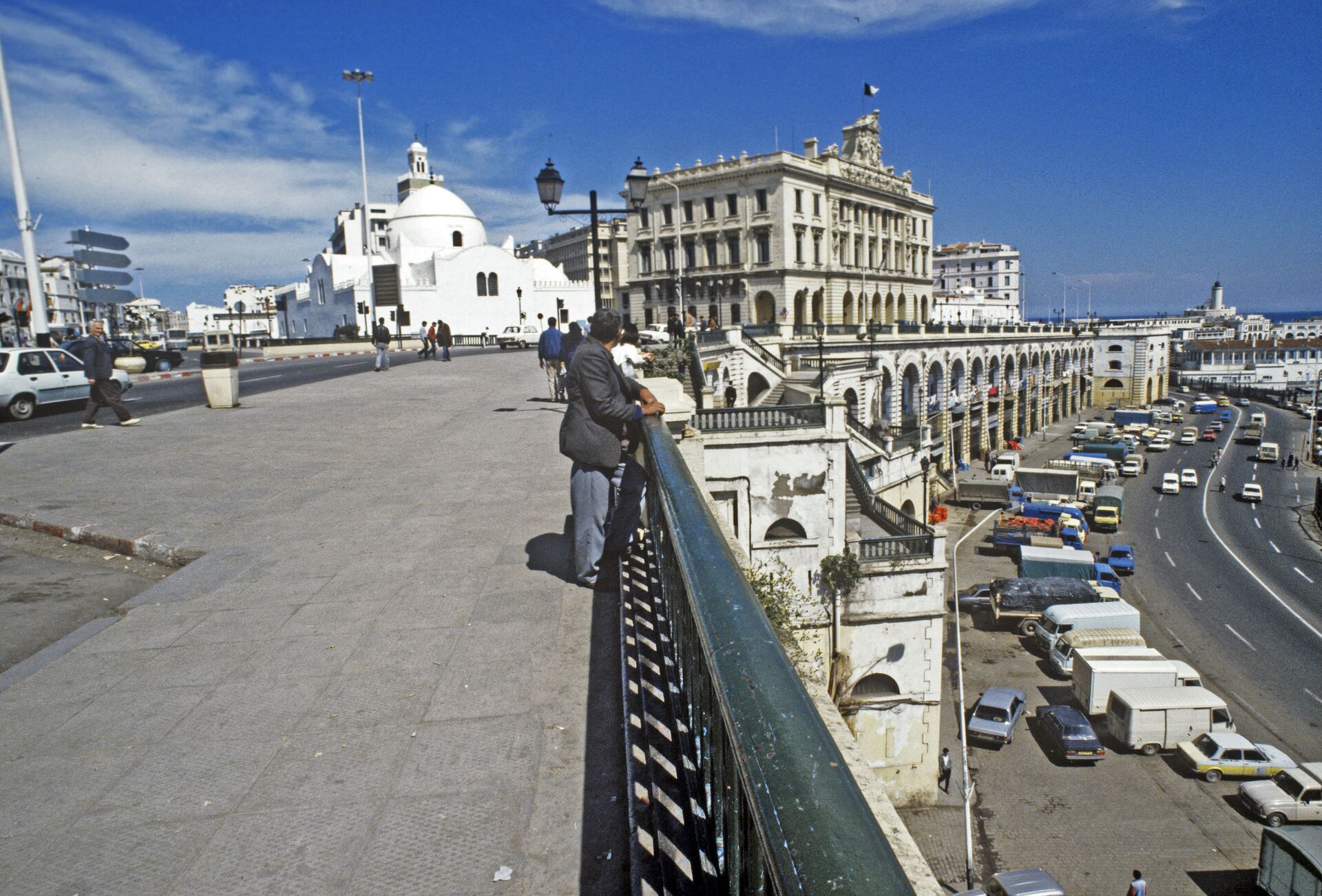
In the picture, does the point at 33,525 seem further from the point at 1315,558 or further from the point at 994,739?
the point at 1315,558

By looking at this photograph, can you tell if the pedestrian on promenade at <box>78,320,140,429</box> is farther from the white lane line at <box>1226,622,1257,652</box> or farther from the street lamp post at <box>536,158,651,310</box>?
Result: the white lane line at <box>1226,622,1257,652</box>

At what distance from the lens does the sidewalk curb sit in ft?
20.5

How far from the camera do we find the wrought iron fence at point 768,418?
57.2 feet

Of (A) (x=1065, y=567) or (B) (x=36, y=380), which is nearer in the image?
(B) (x=36, y=380)

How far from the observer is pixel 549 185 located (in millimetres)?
12812

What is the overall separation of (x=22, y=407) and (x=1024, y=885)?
67.8ft

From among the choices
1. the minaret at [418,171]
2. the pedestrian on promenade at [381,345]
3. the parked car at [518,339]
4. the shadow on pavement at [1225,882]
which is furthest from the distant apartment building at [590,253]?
the shadow on pavement at [1225,882]

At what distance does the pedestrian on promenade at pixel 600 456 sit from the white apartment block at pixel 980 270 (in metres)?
126

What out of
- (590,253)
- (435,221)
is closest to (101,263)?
(435,221)

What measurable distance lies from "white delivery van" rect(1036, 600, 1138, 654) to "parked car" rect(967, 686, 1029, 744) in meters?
4.44

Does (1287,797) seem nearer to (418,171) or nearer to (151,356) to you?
(151,356)

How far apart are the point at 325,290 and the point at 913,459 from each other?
191ft

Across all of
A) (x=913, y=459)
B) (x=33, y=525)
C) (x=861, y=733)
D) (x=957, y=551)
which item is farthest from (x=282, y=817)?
(x=957, y=551)

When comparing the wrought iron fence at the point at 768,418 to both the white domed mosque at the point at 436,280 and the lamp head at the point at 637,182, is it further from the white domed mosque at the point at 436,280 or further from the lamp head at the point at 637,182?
the white domed mosque at the point at 436,280
